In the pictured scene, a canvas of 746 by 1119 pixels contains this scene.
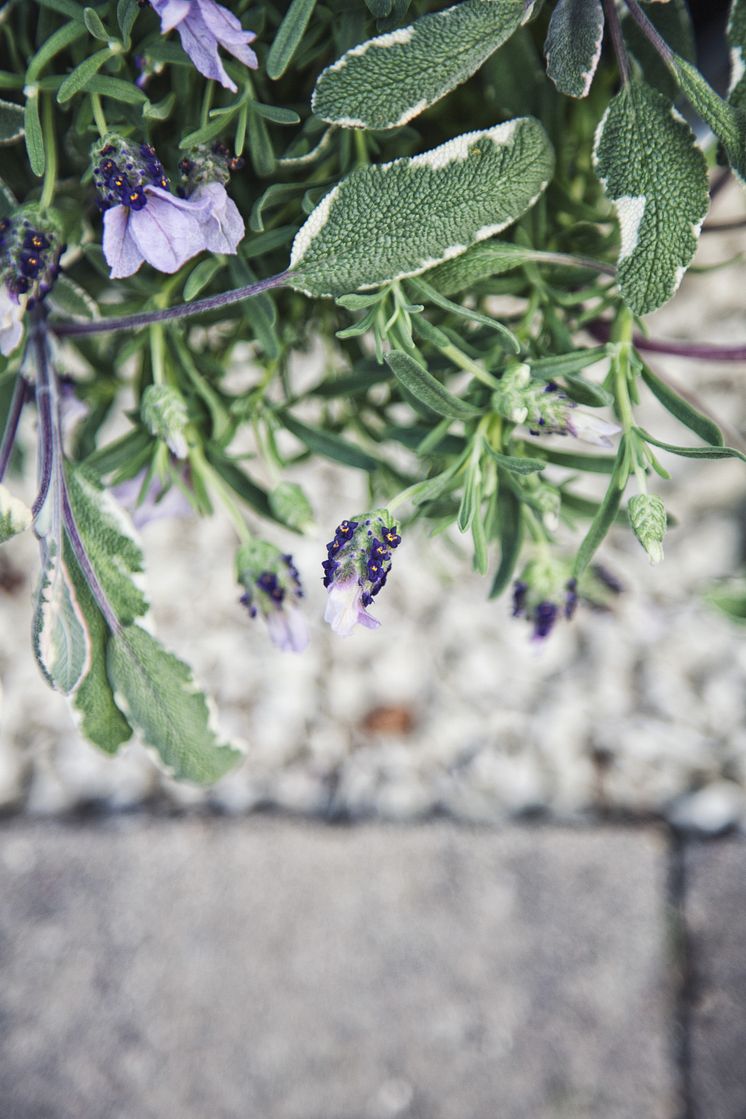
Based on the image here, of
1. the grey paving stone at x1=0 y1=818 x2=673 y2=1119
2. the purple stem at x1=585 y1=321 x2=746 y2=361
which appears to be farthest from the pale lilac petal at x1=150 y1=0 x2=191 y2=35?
the grey paving stone at x1=0 y1=818 x2=673 y2=1119

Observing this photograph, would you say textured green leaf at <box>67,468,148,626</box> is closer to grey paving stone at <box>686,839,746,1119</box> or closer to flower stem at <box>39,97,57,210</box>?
flower stem at <box>39,97,57,210</box>

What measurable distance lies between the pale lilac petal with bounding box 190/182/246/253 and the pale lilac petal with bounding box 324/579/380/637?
19 centimetres

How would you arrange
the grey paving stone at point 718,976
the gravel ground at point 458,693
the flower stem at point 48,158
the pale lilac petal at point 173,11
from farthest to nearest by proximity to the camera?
the gravel ground at point 458,693 < the grey paving stone at point 718,976 < the flower stem at point 48,158 < the pale lilac petal at point 173,11

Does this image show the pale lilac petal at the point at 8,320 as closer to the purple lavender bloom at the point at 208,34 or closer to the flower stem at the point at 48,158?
the flower stem at the point at 48,158

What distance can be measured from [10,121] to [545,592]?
424mm

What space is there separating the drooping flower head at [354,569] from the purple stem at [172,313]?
0.13m

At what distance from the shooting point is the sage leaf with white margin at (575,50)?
1.48 ft

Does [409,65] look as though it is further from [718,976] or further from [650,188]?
[718,976]

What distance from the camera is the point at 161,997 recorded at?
0.83 metres

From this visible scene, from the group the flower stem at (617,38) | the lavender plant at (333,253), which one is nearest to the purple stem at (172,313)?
the lavender plant at (333,253)

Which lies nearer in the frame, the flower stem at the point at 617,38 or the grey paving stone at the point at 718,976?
the flower stem at the point at 617,38

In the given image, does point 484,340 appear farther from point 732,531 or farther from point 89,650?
point 732,531

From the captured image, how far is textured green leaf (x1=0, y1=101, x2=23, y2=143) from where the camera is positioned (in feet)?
1.65

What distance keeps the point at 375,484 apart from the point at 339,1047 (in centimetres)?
51
